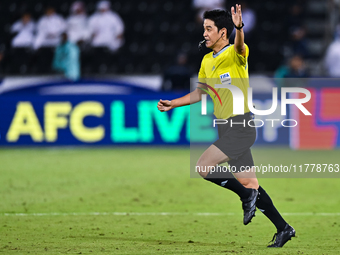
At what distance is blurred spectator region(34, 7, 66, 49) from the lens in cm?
1562

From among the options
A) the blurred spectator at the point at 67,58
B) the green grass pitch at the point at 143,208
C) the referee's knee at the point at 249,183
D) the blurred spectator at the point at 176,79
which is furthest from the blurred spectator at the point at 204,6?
the referee's knee at the point at 249,183

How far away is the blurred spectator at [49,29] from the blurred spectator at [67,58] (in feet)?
1.75

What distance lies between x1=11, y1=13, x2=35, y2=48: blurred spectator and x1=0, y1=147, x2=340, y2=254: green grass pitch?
431 cm

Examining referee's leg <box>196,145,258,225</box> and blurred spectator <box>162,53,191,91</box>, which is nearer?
referee's leg <box>196,145,258,225</box>

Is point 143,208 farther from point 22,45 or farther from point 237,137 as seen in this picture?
point 22,45

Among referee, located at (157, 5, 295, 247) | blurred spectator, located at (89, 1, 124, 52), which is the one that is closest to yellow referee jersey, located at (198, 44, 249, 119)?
referee, located at (157, 5, 295, 247)

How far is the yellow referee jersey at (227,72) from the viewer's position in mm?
5309

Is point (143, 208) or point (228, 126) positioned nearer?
point (228, 126)

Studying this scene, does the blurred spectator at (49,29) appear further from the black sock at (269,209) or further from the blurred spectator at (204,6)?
the black sock at (269,209)

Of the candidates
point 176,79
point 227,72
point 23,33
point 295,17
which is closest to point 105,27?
point 23,33

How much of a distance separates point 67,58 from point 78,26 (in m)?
1.02

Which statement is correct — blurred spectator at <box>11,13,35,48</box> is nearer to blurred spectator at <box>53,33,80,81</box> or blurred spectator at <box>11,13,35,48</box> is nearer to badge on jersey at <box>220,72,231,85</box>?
blurred spectator at <box>53,33,80,81</box>

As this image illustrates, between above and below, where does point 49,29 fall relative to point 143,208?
above

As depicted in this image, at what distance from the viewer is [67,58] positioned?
15.1m
